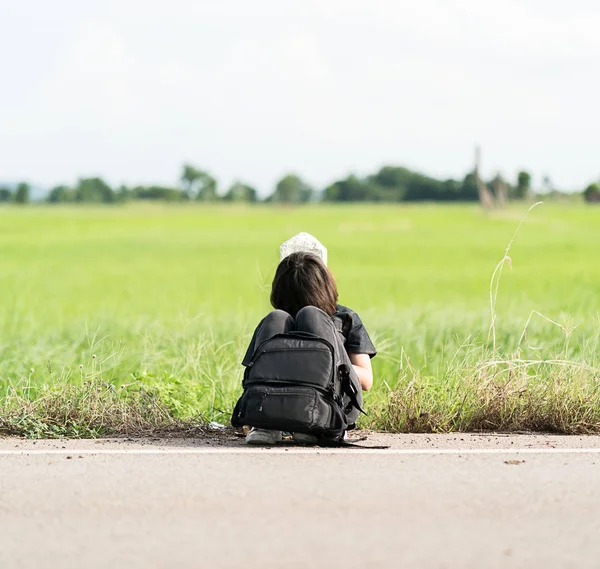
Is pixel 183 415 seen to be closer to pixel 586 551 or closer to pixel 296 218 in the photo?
pixel 586 551

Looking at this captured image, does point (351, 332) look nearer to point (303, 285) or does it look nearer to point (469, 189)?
point (303, 285)

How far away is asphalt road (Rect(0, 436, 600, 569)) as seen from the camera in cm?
411

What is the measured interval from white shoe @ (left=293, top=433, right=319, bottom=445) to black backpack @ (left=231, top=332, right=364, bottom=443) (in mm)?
148

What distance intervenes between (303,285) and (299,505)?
173cm

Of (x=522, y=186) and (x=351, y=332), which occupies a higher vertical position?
(x=522, y=186)

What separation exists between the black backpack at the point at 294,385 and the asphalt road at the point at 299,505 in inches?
8.0

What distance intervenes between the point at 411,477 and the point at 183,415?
7.38 feet

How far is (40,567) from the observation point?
3.96m

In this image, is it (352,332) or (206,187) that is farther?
(206,187)

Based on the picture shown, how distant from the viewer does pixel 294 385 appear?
233 inches

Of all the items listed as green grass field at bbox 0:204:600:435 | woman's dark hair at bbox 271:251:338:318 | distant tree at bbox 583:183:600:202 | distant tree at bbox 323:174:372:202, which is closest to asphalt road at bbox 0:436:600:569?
green grass field at bbox 0:204:600:435

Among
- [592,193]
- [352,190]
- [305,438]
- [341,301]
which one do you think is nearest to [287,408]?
[305,438]

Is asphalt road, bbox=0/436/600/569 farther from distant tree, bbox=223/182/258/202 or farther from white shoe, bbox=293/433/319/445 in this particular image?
distant tree, bbox=223/182/258/202

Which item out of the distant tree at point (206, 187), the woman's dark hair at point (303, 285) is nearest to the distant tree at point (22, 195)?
the distant tree at point (206, 187)
